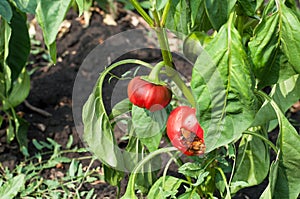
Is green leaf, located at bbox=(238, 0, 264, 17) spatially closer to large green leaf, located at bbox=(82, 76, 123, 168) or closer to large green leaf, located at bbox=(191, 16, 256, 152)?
large green leaf, located at bbox=(191, 16, 256, 152)

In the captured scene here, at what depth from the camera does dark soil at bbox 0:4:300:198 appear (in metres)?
2.28

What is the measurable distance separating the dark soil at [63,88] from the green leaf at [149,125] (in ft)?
1.71

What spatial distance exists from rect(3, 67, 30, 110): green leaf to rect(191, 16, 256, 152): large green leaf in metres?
1.10

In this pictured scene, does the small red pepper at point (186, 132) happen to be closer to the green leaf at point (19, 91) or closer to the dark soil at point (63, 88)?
the dark soil at point (63, 88)

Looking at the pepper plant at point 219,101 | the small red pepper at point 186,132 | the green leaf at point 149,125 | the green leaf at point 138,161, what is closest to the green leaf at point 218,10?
the pepper plant at point 219,101

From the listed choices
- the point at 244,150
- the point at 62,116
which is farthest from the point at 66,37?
the point at 244,150

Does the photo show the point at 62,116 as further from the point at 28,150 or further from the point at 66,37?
the point at 66,37

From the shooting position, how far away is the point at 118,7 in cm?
310

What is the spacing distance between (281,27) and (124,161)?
662 mm

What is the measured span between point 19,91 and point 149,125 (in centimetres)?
82

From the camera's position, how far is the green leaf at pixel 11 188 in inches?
73.1

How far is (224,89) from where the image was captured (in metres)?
1.26

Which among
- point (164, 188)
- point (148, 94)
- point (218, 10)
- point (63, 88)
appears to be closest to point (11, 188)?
point (164, 188)

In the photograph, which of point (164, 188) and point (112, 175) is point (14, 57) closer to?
point (112, 175)
